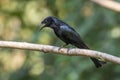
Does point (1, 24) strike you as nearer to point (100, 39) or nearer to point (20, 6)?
point (20, 6)

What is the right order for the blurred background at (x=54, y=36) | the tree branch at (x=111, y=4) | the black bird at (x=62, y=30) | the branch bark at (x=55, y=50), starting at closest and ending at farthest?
Answer: the branch bark at (x=55, y=50)
the black bird at (x=62, y=30)
the tree branch at (x=111, y=4)
the blurred background at (x=54, y=36)

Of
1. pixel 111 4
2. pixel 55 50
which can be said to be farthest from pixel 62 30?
pixel 111 4

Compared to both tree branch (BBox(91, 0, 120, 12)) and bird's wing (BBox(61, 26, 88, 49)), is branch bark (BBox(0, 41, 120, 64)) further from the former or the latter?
tree branch (BBox(91, 0, 120, 12))

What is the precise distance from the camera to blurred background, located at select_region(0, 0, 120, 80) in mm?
4648

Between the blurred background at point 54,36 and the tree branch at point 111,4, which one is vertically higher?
the tree branch at point 111,4

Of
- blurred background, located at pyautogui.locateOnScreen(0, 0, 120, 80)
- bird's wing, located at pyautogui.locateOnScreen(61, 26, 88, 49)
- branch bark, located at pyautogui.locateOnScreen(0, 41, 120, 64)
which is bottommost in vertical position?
blurred background, located at pyautogui.locateOnScreen(0, 0, 120, 80)

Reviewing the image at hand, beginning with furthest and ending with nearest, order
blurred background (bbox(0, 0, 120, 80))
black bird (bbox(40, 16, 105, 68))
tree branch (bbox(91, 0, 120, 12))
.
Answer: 1. blurred background (bbox(0, 0, 120, 80))
2. tree branch (bbox(91, 0, 120, 12))
3. black bird (bbox(40, 16, 105, 68))

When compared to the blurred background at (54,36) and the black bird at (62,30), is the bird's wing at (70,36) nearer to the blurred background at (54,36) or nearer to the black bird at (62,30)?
the black bird at (62,30)

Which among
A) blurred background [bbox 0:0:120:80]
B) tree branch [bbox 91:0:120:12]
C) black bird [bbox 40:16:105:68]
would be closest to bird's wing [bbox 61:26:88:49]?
black bird [bbox 40:16:105:68]

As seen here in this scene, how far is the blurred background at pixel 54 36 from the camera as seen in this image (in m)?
4.65

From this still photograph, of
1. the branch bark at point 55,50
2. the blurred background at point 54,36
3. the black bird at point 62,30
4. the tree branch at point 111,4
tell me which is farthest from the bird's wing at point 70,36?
the blurred background at point 54,36

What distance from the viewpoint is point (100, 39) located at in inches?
188

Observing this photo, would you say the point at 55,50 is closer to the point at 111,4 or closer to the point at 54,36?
the point at 111,4

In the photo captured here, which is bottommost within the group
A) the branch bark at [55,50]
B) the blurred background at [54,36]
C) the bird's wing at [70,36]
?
the blurred background at [54,36]
